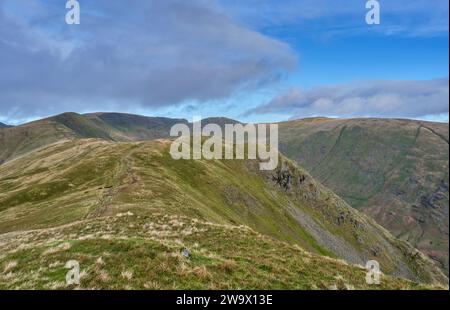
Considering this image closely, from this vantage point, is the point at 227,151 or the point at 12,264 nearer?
the point at 12,264

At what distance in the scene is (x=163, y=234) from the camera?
36688 mm

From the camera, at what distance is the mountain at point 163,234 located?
2223cm

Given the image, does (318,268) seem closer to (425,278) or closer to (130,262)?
(130,262)

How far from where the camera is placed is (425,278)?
192000 millimetres

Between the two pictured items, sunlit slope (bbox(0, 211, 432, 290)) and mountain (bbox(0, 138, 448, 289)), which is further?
mountain (bbox(0, 138, 448, 289))

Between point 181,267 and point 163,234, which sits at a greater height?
point 181,267

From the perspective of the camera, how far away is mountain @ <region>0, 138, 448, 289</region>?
72.9ft

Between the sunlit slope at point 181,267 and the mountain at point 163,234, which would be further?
the mountain at point 163,234

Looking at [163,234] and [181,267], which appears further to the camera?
[163,234]

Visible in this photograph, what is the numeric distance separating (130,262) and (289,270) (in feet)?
31.7

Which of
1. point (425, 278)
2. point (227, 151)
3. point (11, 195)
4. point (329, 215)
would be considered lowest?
point (425, 278)
